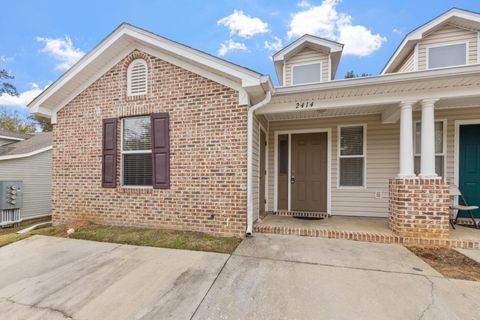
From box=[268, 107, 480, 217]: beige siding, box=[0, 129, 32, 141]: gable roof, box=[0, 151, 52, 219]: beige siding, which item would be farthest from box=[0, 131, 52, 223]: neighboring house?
box=[268, 107, 480, 217]: beige siding

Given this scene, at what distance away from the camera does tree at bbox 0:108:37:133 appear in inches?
746

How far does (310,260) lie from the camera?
313 cm

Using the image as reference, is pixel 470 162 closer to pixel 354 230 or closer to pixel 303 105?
pixel 354 230

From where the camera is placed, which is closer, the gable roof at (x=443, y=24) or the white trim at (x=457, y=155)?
the white trim at (x=457, y=155)

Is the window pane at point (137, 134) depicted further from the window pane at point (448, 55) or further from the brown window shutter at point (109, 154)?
the window pane at point (448, 55)

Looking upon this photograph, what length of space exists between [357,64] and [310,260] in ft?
64.3

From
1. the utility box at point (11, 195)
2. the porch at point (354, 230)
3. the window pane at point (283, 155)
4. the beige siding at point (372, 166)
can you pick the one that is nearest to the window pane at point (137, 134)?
the porch at point (354, 230)

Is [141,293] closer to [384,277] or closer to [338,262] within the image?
[338,262]

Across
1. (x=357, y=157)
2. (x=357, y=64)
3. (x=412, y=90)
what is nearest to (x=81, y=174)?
(x=357, y=157)

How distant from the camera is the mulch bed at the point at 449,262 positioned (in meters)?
2.74

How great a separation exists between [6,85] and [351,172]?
2143cm

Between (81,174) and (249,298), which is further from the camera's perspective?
(81,174)

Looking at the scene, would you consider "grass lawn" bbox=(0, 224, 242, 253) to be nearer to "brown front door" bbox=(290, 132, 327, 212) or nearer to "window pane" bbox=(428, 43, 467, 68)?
"brown front door" bbox=(290, 132, 327, 212)

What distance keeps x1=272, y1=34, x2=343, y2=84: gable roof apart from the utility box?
9.28 m
